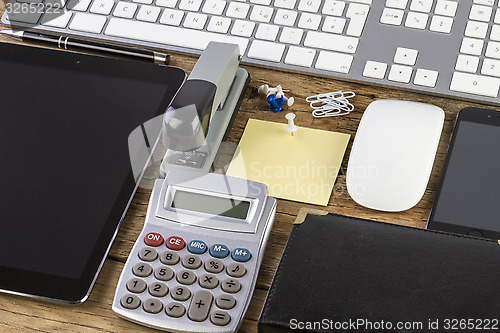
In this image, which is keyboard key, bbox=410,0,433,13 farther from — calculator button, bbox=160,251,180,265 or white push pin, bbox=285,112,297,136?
calculator button, bbox=160,251,180,265

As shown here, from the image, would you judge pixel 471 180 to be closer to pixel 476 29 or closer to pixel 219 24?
pixel 476 29

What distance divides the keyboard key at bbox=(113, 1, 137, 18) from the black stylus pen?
6cm

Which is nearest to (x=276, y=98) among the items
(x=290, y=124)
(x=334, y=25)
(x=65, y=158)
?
(x=290, y=124)

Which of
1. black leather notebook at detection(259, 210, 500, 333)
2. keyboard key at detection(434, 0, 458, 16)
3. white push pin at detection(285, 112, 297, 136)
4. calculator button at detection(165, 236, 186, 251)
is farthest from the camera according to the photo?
keyboard key at detection(434, 0, 458, 16)

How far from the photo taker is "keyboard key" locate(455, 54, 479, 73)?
0.76 meters

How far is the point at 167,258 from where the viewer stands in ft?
1.94

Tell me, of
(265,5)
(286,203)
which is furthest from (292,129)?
(265,5)

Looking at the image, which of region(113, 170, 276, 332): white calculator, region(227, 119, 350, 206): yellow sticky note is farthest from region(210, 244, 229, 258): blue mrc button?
region(227, 119, 350, 206): yellow sticky note

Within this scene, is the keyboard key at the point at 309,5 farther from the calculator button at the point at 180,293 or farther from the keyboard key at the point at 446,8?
the calculator button at the point at 180,293

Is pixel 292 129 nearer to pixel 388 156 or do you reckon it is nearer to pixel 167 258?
pixel 388 156

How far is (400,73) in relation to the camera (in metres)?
0.77

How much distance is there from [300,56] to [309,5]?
95 mm

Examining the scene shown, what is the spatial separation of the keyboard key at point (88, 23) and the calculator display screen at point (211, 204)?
33 cm

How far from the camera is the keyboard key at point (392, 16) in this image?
2.71 feet
